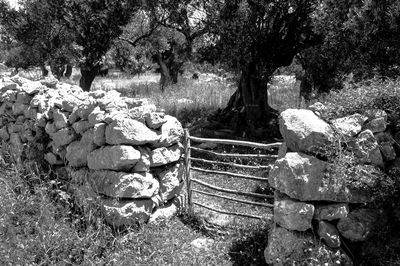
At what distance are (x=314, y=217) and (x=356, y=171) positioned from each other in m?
0.61

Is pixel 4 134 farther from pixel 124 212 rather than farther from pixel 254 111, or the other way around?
pixel 254 111

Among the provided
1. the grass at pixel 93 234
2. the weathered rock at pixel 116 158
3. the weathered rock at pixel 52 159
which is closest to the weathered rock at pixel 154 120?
the weathered rock at pixel 116 158

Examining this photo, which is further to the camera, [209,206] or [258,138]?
[258,138]

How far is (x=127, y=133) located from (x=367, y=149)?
284 centimetres

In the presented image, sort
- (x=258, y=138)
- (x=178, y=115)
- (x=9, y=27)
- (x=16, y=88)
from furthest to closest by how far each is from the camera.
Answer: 1. (x=9, y=27)
2. (x=178, y=115)
3. (x=258, y=138)
4. (x=16, y=88)

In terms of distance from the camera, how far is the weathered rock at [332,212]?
3980 mm

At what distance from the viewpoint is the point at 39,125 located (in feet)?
22.4

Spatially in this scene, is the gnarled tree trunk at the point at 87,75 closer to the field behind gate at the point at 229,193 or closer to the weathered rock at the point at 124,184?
the field behind gate at the point at 229,193

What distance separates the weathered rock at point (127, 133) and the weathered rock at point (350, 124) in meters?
2.43

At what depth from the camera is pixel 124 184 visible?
520 centimetres

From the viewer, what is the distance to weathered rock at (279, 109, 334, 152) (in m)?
4.01

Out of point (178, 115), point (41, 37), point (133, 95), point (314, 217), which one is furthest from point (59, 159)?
point (133, 95)

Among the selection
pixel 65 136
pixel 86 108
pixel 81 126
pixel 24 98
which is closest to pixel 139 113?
pixel 86 108

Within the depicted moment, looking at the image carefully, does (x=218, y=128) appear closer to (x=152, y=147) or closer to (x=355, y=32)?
(x=355, y=32)
